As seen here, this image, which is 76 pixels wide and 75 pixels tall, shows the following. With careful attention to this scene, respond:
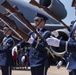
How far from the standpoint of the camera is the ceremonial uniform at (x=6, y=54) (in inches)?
255

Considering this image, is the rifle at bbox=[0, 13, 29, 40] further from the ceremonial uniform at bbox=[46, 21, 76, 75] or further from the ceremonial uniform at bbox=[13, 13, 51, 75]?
the ceremonial uniform at bbox=[13, 13, 51, 75]

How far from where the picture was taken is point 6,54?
6.76 metres

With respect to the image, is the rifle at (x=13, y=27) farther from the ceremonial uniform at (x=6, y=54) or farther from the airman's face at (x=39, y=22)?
the ceremonial uniform at (x=6, y=54)

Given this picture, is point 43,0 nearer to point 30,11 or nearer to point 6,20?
point 30,11

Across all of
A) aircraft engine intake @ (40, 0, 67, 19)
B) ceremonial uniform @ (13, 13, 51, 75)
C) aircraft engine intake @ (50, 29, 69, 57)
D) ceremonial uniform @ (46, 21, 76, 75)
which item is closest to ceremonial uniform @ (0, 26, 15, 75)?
aircraft engine intake @ (50, 29, 69, 57)

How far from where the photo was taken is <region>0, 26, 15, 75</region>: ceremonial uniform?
649 cm

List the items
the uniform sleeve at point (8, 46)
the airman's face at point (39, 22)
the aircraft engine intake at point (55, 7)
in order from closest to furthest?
the airman's face at point (39, 22)
the uniform sleeve at point (8, 46)
the aircraft engine intake at point (55, 7)

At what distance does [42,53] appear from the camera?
549cm

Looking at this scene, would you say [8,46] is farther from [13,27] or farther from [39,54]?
[13,27]

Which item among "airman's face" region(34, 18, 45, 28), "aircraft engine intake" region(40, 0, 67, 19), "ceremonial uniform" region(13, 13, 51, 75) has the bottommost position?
"ceremonial uniform" region(13, 13, 51, 75)

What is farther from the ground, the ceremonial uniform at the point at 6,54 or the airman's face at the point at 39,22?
the airman's face at the point at 39,22

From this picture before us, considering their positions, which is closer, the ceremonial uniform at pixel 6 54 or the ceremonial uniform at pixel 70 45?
the ceremonial uniform at pixel 70 45

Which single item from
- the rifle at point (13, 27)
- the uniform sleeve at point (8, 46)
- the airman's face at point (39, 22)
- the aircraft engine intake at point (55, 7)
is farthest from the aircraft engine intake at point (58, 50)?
the aircraft engine intake at point (55, 7)

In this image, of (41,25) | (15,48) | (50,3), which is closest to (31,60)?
Answer: (41,25)
